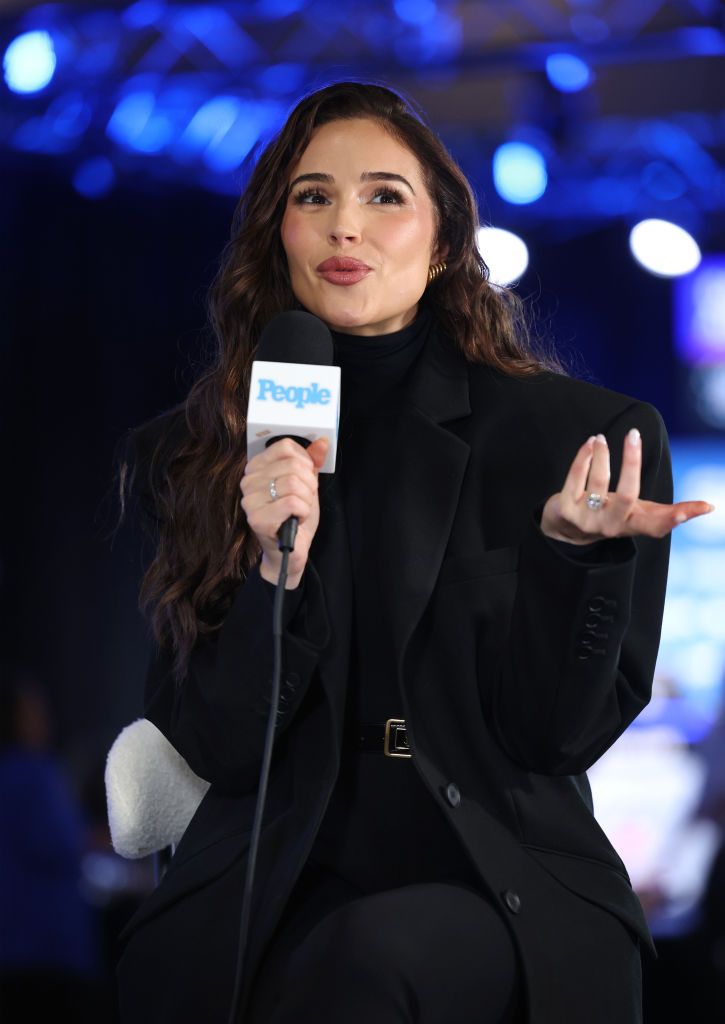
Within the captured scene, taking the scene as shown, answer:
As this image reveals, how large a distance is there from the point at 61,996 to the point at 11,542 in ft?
9.11

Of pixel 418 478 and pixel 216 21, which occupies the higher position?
pixel 216 21

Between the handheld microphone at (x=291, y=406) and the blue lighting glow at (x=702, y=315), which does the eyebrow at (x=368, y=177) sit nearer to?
the handheld microphone at (x=291, y=406)

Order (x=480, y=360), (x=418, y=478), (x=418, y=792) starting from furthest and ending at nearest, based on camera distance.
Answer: (x=480, y=360) → (x=418, y=478) → (x=418, y=792)

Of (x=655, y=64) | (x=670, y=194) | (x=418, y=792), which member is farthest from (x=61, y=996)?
(x=655, y=64)

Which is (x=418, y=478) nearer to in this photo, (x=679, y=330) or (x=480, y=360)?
(x=480, y=360)

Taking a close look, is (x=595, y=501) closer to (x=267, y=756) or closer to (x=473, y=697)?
(x=473, y=697)

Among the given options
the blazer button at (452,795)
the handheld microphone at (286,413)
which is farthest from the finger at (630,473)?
the blazer button at (452,795)

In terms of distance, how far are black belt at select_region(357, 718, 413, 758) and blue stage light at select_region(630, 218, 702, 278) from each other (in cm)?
502

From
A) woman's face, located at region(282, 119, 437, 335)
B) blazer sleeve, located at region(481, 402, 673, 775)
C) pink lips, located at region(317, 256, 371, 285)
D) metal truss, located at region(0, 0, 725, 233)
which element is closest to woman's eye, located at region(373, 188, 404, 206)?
woman's face, located at region(282, 119, 437, 335)

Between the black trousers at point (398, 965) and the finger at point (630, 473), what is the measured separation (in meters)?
0.50

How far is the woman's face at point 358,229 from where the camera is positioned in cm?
201

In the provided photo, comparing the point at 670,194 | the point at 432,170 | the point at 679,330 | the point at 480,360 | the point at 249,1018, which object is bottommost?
the point at 249,1018

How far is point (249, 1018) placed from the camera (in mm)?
1608

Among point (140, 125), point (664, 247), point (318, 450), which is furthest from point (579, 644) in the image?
point (664, 247)
